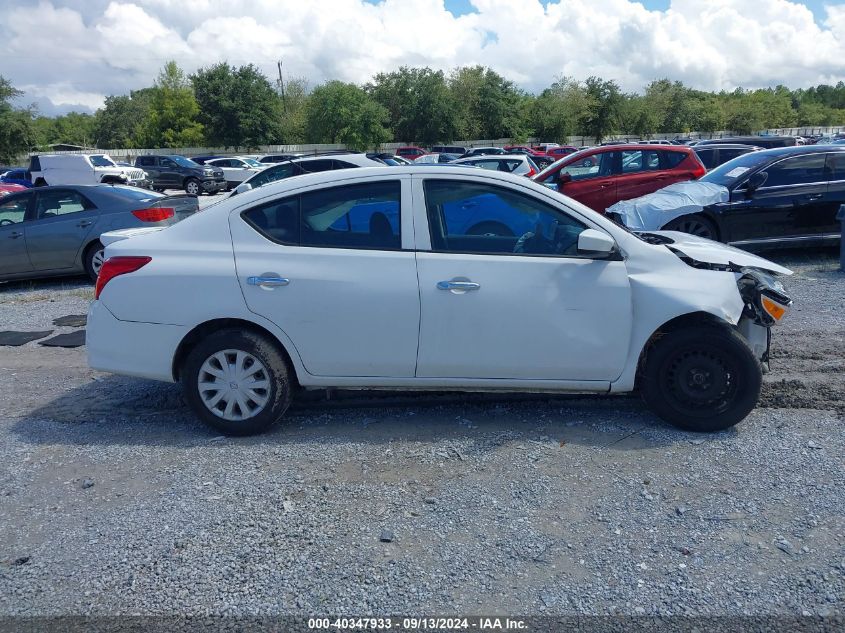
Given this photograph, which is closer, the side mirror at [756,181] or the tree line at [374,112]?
the side mirror at [756,181]

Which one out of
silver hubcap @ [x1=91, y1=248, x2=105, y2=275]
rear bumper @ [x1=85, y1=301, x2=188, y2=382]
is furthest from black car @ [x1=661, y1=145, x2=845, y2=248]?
silver hubcap @ [x1=91, y1=248, x2=105, y2=275]

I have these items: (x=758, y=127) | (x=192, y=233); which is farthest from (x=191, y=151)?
(x=758, y=127)

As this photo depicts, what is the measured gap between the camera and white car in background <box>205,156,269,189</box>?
109 feet

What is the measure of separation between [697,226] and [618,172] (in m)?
2.79

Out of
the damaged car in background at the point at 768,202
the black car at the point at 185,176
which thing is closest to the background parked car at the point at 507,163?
the damaged car in background at the point at 768,202

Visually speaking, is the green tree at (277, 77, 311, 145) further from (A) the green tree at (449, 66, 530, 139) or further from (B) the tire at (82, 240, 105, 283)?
(B) the tire at (82, 240, 105, 283)

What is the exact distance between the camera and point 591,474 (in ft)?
13.6

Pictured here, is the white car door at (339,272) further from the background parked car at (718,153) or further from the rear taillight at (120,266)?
the background parked car at (718,153)

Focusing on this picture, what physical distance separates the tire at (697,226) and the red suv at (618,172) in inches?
92.4

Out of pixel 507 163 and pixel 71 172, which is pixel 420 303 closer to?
pixel 507 163

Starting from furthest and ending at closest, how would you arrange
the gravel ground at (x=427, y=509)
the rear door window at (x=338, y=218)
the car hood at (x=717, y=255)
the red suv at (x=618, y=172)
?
1. the red suv at (x=618, y=172)
2. the car hood at (x=717, y=255)
3. the rear door window at (x=338, y=218)
4. the gravel ground at (x=427, y=509)

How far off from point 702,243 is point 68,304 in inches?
310

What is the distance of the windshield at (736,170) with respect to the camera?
10.4m

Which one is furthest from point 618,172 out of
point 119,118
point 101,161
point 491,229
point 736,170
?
point 119,118
